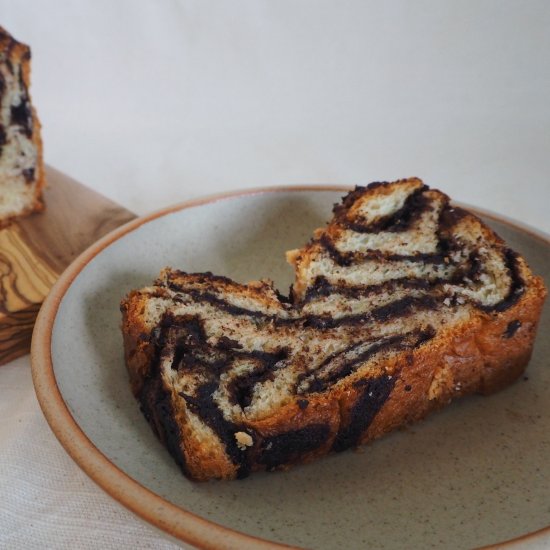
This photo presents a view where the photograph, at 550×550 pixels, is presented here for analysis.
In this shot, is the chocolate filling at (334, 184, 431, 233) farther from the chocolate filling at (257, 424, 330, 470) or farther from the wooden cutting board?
the wooden cutting board

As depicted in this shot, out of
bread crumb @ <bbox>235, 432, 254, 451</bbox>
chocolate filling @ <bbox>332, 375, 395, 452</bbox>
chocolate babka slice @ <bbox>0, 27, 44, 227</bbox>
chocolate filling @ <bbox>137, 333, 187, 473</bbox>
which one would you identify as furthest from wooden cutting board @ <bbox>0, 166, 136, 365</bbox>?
chocolate filling @ <bbox>332, 375, 395, 452</bbox>

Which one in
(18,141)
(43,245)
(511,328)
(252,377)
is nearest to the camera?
(252,377)

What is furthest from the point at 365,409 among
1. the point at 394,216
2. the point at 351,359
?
the point at 394,216

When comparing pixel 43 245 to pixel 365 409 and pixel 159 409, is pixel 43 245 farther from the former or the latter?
pixel 365 409

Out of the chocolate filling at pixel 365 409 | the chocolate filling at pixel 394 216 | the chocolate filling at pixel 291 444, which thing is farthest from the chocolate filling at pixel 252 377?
the chocolate filling at pixel 394 216

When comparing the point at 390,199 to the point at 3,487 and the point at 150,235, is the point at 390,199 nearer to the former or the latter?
the point at 150,235

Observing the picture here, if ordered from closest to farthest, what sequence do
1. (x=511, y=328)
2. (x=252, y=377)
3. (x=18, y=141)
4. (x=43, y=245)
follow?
(x=252, y=377), (x=511, y=328), (x=43, y=245), (x=18, y=141)

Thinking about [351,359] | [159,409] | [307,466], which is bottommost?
[307,466]
